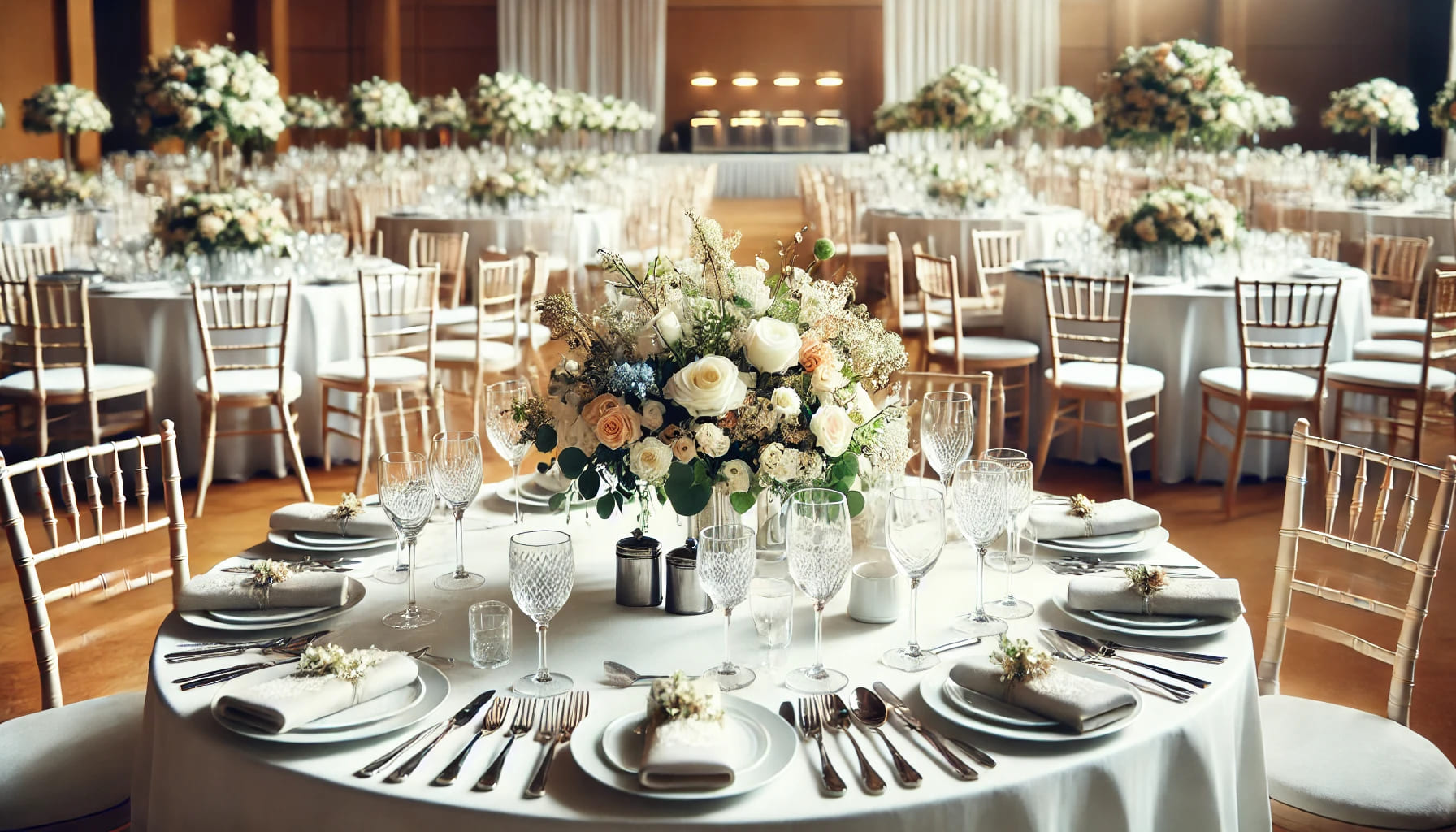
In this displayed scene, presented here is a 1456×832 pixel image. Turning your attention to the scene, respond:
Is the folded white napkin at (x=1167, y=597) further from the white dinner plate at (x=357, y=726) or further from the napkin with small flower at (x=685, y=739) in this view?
the white dinner plate at (x=357, y=726)

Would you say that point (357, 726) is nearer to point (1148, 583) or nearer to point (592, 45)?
point (1148, 583)

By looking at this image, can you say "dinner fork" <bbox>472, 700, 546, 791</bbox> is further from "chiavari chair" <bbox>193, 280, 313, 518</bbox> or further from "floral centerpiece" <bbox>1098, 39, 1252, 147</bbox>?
"floral centerpiece" <bbox>1098, 39, 1252, 147</bbox>

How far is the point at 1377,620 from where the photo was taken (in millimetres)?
4125

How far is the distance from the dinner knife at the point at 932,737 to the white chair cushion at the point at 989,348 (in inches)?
163

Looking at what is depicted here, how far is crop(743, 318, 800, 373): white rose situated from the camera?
1.91m

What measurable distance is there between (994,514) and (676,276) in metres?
0.62

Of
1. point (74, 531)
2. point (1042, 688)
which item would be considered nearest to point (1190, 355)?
point (1042, 688)

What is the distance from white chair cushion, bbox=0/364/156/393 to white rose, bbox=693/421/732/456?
406cm

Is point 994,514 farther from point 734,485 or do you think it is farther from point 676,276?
point 676,276

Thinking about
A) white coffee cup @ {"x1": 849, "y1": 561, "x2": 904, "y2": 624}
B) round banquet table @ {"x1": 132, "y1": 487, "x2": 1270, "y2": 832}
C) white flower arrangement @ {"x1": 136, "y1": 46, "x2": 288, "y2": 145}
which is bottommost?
round banquet table @ {"x1": 132, "y1": 487, "x2": 1270, "y2": 832}

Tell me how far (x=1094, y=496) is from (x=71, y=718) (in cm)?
410

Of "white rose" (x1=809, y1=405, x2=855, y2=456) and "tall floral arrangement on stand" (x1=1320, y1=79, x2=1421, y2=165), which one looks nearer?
"white rose" (x1=809, y1=405, x2=855, y2=456)

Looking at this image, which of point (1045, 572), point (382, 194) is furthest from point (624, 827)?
point (382, 194)

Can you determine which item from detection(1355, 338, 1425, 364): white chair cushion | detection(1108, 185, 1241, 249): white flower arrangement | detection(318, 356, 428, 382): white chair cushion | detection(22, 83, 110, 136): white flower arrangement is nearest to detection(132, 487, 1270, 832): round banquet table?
detection(318, 356, 428, 382): white chair cushion
